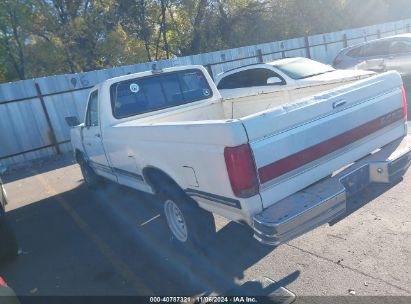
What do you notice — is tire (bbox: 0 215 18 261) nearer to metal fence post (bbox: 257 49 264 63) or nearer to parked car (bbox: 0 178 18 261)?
parked car (bbox: 0 178 18 261)

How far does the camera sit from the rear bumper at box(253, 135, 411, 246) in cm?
283

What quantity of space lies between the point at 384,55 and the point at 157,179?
33.2 ft

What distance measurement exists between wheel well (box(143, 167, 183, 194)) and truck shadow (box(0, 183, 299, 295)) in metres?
0.75

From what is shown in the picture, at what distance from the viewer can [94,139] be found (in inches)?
227

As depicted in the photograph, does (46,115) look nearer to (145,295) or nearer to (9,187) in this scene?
(9,187)

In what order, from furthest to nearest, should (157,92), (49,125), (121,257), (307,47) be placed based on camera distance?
(307,47)
(49,125)
(157,92)
(121,257)

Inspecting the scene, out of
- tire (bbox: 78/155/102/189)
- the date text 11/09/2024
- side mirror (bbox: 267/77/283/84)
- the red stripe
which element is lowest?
the date text 11/09/2024

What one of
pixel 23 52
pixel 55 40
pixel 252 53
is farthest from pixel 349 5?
pixel 23 52

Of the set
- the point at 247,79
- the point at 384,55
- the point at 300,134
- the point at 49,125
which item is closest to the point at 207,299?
the point at 300,134

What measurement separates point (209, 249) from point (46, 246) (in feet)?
7.95

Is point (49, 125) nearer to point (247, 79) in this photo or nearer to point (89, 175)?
point (89, 175)

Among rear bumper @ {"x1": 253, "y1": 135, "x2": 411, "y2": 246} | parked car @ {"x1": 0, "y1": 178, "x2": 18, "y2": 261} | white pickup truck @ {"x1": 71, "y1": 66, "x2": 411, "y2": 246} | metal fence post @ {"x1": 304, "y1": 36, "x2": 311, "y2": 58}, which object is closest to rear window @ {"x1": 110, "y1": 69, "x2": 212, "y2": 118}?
white pickup truck @ {"x1": 71, "y1": 66, "x2": 411, "y2": 246}

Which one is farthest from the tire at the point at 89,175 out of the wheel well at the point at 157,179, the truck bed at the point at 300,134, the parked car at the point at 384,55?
the parked car at the point at 384,55

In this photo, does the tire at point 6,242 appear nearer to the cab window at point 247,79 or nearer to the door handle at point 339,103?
the door handle at point 339,103
